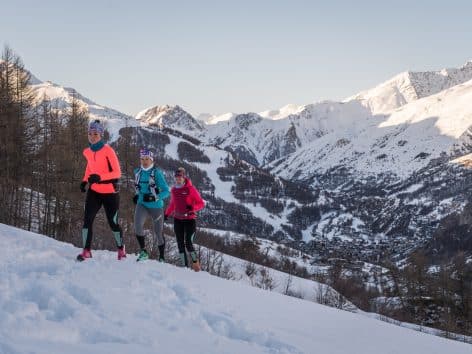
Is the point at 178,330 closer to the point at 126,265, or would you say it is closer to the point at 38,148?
the point at 126,265

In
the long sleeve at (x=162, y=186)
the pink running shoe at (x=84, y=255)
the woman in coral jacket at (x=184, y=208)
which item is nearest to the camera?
the pink running shoe at (x=84, y=255)

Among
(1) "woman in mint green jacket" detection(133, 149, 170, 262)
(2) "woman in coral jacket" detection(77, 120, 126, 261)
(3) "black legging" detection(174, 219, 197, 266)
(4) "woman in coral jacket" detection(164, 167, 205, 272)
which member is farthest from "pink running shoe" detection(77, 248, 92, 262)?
(3) "black legging" detection(174, 219, 197, 266)

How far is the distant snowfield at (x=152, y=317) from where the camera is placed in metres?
4.55

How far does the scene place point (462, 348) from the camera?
7.46 metres

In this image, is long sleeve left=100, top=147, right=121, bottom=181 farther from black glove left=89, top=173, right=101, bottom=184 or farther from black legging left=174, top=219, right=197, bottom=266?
black legging left=174, top=219, right=197, bottom=266

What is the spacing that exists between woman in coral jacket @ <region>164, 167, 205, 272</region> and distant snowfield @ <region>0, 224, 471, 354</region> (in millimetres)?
2002

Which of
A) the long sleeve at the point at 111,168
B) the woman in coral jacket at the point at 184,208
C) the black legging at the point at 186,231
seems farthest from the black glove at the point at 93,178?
the black legging at the point at 186,231

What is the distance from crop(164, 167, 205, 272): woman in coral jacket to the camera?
10805 millimetres

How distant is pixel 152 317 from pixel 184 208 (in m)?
5.39

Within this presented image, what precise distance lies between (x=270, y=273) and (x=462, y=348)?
5059cm

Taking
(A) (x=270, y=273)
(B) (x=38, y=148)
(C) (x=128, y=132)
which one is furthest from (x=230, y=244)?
(B) (x=38, y=148)

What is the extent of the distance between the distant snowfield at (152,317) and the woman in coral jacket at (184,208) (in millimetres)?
2002

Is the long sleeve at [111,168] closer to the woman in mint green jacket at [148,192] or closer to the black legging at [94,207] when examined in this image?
the black legging at [94,207]

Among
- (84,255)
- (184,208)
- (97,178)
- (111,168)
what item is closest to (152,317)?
(84,255)
